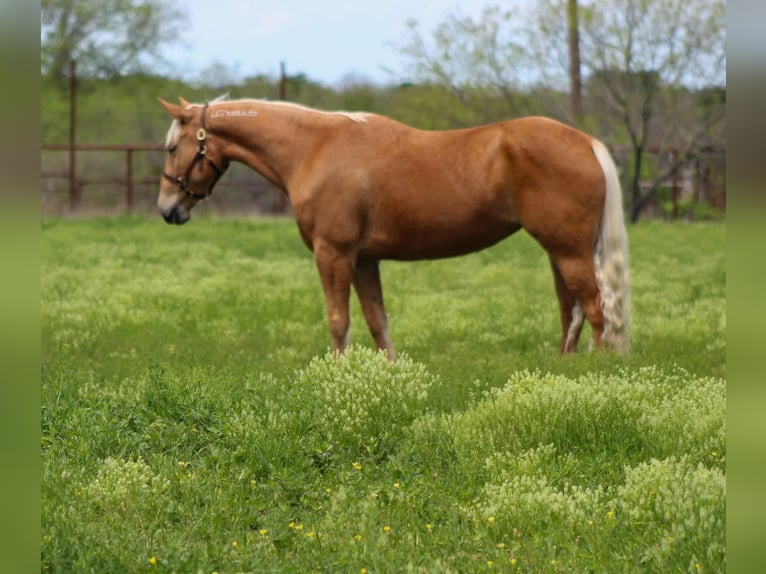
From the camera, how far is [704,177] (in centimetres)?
3162

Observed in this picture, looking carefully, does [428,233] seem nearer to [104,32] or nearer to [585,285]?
[585,285]

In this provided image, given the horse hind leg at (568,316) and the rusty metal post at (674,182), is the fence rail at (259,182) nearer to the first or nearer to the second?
the rusty metal post at (674,182)

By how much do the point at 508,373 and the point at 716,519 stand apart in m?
3.46

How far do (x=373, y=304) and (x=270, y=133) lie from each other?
1.69 m

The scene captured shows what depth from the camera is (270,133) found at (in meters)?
8.43

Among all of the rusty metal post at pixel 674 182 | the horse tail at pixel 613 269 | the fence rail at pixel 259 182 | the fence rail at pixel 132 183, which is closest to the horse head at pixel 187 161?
the horse tail at pixel 613 269

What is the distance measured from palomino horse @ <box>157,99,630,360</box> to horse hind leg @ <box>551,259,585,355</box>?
17mm

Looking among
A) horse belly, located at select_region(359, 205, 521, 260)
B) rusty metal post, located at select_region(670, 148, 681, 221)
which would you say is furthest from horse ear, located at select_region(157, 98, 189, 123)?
rusty metal post, located at select_region(670, 148, 681, 221)

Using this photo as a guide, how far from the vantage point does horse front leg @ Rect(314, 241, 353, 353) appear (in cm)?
808

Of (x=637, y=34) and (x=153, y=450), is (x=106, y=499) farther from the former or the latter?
(x=637, y=34)

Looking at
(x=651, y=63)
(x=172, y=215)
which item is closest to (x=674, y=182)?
(x=651, y=63)

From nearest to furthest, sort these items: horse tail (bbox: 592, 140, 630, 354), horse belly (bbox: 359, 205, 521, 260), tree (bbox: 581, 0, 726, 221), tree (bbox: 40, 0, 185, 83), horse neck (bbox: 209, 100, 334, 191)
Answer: horse tail (bbox: 592, 140, 630, 354)
horse belly (bbox: 359, 205, 521, 260)
horse neck (bbox: 209, 100, 334, 191)
tree (bbox: 581, 0, 726, 221)
tree (bbox: 40, 0, 185, 83)

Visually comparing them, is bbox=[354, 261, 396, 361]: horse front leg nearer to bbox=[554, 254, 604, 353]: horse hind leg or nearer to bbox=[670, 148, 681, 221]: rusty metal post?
bbox=[554, 254, 604, 353]: horse hind leg

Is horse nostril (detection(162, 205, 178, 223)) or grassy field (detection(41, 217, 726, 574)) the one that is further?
horse nostril (detection(162, 205, 178, 223))
